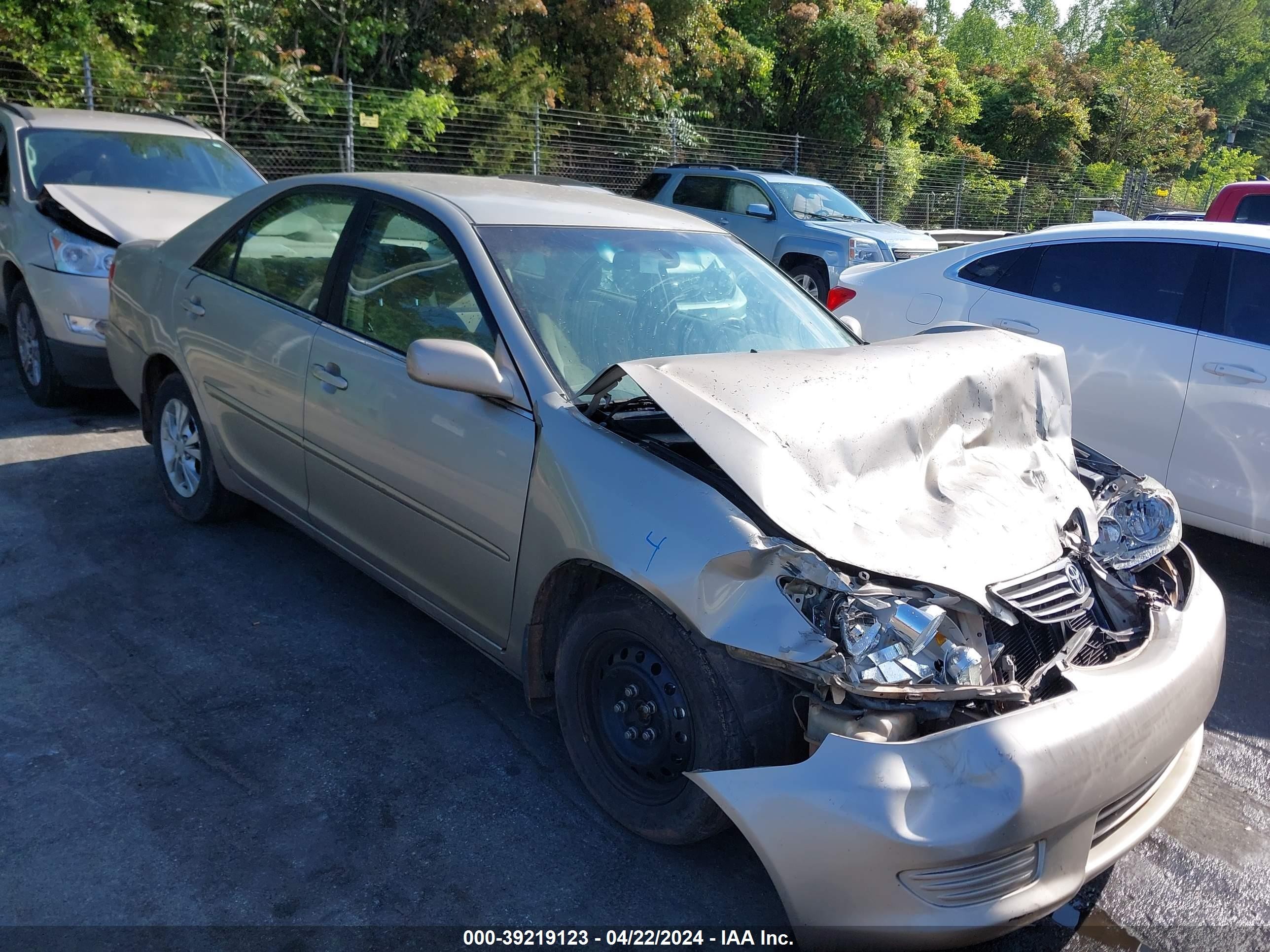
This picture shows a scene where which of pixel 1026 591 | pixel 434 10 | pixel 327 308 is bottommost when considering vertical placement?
pixel 1026 591

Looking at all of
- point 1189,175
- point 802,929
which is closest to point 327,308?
point 802,929

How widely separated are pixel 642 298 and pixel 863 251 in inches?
340

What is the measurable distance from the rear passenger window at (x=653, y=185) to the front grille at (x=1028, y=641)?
11.8m

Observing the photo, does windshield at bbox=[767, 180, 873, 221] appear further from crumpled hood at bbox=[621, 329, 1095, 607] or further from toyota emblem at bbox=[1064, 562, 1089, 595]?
toyota emblem at bbox=[1064, 562, 1089, 595]

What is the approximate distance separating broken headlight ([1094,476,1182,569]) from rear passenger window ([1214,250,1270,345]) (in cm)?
193

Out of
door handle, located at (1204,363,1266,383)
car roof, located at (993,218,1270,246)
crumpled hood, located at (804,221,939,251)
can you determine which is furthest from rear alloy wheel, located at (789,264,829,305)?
door handle, located at (1204,363,1266,383)

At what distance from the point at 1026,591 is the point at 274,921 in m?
2.02

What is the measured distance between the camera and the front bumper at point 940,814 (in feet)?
7.09

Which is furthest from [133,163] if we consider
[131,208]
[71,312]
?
[71,312]

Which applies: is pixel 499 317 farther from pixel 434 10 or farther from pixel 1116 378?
pixel 434 10

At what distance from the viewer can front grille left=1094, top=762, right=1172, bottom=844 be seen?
2439 millimetres

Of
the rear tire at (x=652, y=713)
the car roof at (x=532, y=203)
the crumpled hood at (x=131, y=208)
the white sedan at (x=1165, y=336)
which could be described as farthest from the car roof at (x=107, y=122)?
the rear tire at (x=652, y=713)

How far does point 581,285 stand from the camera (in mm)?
3535

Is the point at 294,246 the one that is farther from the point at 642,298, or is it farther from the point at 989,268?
the point at 989,268
